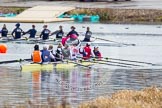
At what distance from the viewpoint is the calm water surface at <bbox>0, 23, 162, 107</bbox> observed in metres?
26.1

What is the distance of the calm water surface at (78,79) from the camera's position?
26.1 meters

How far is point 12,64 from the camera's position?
123 feet

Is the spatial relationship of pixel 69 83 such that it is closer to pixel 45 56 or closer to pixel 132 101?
pixel 45 56

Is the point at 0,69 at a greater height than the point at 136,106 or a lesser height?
lesser

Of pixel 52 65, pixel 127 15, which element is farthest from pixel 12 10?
pixel 52 65

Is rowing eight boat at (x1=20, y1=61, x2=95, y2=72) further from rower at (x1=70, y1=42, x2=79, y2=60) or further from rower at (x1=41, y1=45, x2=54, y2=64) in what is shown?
rower at (x1=70, y1=42, x2=79, y2=60)

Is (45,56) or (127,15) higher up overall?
(45,56)

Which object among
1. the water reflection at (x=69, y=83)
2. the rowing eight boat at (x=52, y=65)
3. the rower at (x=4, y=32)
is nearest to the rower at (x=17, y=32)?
the rower at (x=4, y=32)

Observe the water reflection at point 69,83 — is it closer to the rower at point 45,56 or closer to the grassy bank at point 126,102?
the rower at point 45,56

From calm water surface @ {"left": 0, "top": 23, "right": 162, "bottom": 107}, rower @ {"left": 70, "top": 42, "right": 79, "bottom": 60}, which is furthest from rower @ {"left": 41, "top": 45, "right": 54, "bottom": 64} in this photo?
rower @ {"left": 70, "top": 42, "right": 79, "bottom": 60}

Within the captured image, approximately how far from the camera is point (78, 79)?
1270 inches

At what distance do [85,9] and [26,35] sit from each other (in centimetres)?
Result: 2059

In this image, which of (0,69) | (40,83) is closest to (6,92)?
(40,83)

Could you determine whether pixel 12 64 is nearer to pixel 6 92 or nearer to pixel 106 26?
pixel 6 92
